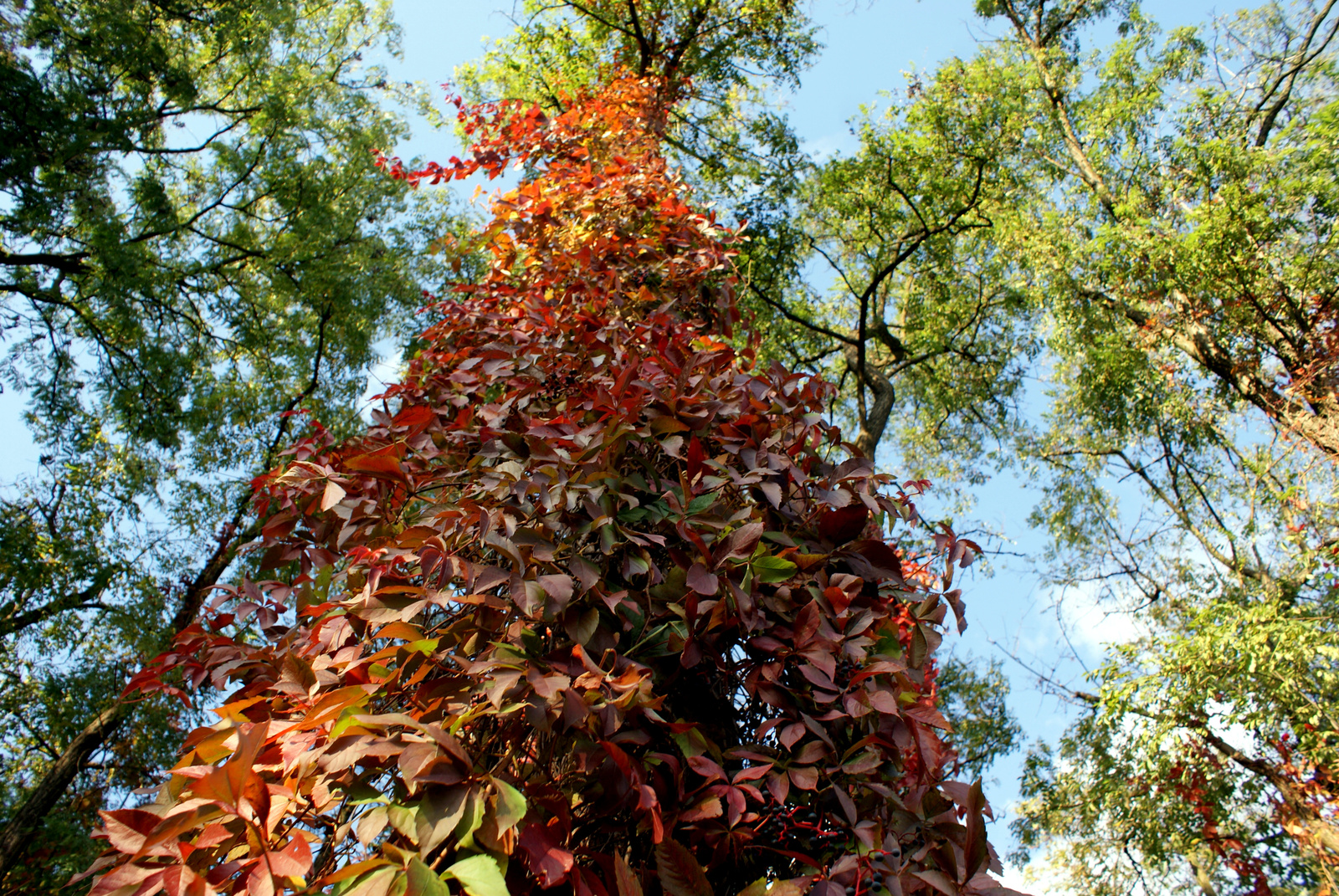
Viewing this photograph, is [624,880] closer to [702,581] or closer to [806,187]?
[702,581]

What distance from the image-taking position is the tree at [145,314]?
16.6 ft

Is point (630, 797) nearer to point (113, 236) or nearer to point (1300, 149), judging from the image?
point (113, 236)

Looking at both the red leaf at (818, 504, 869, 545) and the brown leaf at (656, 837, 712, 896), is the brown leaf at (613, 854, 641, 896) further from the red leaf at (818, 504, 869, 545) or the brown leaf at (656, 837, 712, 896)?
the red leaf at (818, 504, 869, 545)

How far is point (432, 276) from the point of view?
7648 millimetres

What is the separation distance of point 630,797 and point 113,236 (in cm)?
595

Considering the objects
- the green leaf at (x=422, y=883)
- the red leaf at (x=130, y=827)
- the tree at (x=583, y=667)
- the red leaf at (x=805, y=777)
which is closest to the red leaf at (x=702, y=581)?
the tree at (x=583, y=667)

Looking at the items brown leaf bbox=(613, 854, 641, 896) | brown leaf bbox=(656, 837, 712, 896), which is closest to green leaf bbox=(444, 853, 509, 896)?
brown leaf bbox=(613, 854, 641, 896)

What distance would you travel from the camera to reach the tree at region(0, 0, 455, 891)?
16.6 feet

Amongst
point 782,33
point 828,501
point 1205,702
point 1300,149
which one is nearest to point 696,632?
point 828,501

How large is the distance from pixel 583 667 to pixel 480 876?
1.16 feet

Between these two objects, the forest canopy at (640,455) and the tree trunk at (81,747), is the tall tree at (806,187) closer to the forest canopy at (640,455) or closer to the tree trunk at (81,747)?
the forest canopy at (640,455)

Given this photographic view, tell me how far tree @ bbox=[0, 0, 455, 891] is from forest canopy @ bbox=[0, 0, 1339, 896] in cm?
4

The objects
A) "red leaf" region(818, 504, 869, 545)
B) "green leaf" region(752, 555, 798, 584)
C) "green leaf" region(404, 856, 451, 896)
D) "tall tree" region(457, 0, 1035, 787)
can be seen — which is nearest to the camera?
"green leaf" region(404, 856, 451, 896)

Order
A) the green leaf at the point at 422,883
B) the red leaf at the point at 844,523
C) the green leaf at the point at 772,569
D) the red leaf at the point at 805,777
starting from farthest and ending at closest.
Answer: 1. the red leaf at the point at 844,523
2. the green leaf at the point at 772,569
3. the red leaf at the point at 805,777
4. the green leaf at the point at 422,883
